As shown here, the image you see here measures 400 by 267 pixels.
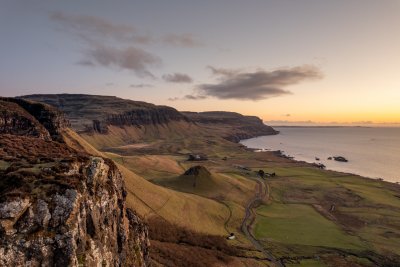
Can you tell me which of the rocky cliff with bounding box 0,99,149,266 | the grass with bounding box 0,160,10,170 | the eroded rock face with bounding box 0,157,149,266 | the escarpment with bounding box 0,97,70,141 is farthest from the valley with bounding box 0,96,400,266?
the eroded rock face with bounding box 0,157,149,266

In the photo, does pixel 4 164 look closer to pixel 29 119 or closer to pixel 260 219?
pixel 29 119

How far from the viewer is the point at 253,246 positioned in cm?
7731

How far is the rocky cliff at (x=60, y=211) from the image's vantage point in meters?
27.0

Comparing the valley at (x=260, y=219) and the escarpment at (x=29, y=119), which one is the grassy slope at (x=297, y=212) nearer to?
the valley at (x=260, y=219)

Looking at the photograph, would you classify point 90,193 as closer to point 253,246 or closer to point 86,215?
point 86,215

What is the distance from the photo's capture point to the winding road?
73.3 m

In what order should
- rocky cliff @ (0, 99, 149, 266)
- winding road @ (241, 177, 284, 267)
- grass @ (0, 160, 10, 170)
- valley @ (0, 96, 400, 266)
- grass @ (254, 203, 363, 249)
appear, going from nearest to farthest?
rocky cliff @ (0, 99, 149, 266), grass @ (0, 160, 10, 170), valley @ (0, 96, 400, 266), winding road @ (241, 177, 284, 267), grass @ (254, 203, 363, 249)

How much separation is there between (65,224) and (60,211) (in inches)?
52.9

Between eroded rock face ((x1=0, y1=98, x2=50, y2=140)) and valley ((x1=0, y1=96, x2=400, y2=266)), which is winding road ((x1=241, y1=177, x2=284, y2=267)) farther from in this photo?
eroded rock face ((x1=0, y1=98, x2=50, y2=140))

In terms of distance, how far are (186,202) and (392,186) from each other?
116141 millimetres

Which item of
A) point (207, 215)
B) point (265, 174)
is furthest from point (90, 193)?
point (265, 174)

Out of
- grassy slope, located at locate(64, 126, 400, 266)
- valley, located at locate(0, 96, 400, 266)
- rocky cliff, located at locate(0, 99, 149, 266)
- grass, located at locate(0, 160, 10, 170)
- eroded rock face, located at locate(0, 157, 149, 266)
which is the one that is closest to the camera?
eroded rock face, located at locate(0, 157, 149, 266)

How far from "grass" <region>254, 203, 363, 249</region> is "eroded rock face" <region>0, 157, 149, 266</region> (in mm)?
57636

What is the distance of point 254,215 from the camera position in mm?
102875
